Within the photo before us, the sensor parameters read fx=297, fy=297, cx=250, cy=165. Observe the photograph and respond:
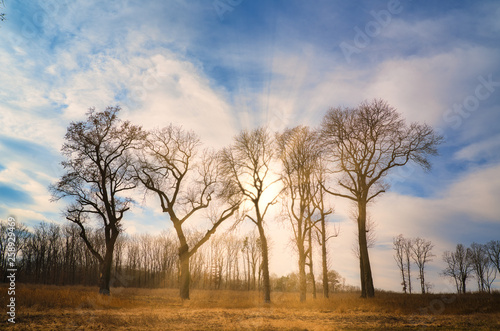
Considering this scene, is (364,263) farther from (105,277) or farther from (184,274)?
(105,277)

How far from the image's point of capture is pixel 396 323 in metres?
11.8

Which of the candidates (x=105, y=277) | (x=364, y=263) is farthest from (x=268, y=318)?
(x=105, y=277)

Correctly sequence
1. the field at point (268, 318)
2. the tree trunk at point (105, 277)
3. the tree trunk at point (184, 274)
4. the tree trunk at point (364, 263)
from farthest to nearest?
the tree trunk at point (184, 274) < the tree trunk at point (105, 277) < the tree trunk at point (364, 263) < the field at point (268, 318)

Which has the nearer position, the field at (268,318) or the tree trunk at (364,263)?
the field at (268,318)

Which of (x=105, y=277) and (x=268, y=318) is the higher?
(x=105, y=277)

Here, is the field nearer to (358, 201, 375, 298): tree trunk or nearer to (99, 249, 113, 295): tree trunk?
(358, 201, 375, 298): tree trunk

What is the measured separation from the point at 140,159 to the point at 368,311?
21.1m

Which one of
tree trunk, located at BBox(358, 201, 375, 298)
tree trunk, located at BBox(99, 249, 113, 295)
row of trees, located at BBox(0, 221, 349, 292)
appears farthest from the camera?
row of trees, located at BBox(0, 221, 349, 292)

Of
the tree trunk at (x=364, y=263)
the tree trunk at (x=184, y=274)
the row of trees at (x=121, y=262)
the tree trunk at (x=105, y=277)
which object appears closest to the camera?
the tree trunk at (x=364, y=263)

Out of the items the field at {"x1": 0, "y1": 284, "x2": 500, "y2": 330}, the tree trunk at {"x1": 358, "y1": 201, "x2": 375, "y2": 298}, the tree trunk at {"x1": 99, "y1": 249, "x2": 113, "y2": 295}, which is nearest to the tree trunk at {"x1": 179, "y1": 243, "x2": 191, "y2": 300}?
the tree trunk at {"x1": 99, "y1": 249, "x2": 113, "y2": 295}

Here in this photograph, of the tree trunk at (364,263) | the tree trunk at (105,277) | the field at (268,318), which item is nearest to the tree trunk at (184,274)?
the tree trunk at (105,277)

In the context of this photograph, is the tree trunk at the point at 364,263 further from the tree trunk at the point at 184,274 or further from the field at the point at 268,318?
the tree trunk at the point at 184,274

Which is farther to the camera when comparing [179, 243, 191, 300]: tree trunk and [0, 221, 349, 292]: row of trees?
[0, 221, 349, 292]: row of trees

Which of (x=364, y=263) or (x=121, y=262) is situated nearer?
(x=364, y=263)
